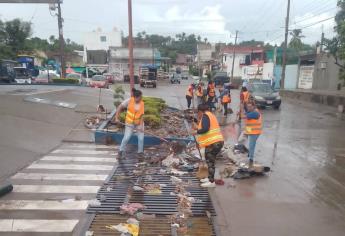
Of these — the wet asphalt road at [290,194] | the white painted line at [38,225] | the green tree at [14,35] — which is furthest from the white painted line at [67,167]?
the green tree at [14,35]

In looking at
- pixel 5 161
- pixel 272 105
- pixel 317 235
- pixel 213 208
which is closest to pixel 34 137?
pixel 5 161

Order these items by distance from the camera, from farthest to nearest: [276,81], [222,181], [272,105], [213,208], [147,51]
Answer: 1. [147,51]
2. [276,81]
3. [272,105]
4. [222,181]
5. [213,208]

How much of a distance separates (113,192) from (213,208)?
1.90 m

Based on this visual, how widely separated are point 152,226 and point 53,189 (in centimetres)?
243

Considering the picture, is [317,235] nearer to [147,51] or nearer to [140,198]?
[140,198]

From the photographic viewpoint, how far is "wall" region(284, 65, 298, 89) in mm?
45156

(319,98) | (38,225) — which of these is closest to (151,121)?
(38,225)

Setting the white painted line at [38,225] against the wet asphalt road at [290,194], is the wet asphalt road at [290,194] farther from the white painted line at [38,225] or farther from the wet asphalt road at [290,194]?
the white painted line at [38,225]

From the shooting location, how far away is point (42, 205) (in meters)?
6.59

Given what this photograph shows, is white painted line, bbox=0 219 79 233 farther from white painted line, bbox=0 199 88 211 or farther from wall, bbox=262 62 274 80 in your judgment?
wall, bbox=262 62 274 80

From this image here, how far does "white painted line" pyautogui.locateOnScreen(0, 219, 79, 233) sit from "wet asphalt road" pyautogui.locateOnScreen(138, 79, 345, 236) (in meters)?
2.21

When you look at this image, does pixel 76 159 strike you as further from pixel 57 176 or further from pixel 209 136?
pixel 209 136

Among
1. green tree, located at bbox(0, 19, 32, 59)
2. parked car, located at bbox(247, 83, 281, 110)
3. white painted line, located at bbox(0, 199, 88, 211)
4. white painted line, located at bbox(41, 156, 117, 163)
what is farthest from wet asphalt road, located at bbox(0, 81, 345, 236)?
green tree, located at bbox(0, 19, 32, 59)

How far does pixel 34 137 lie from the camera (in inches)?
458
